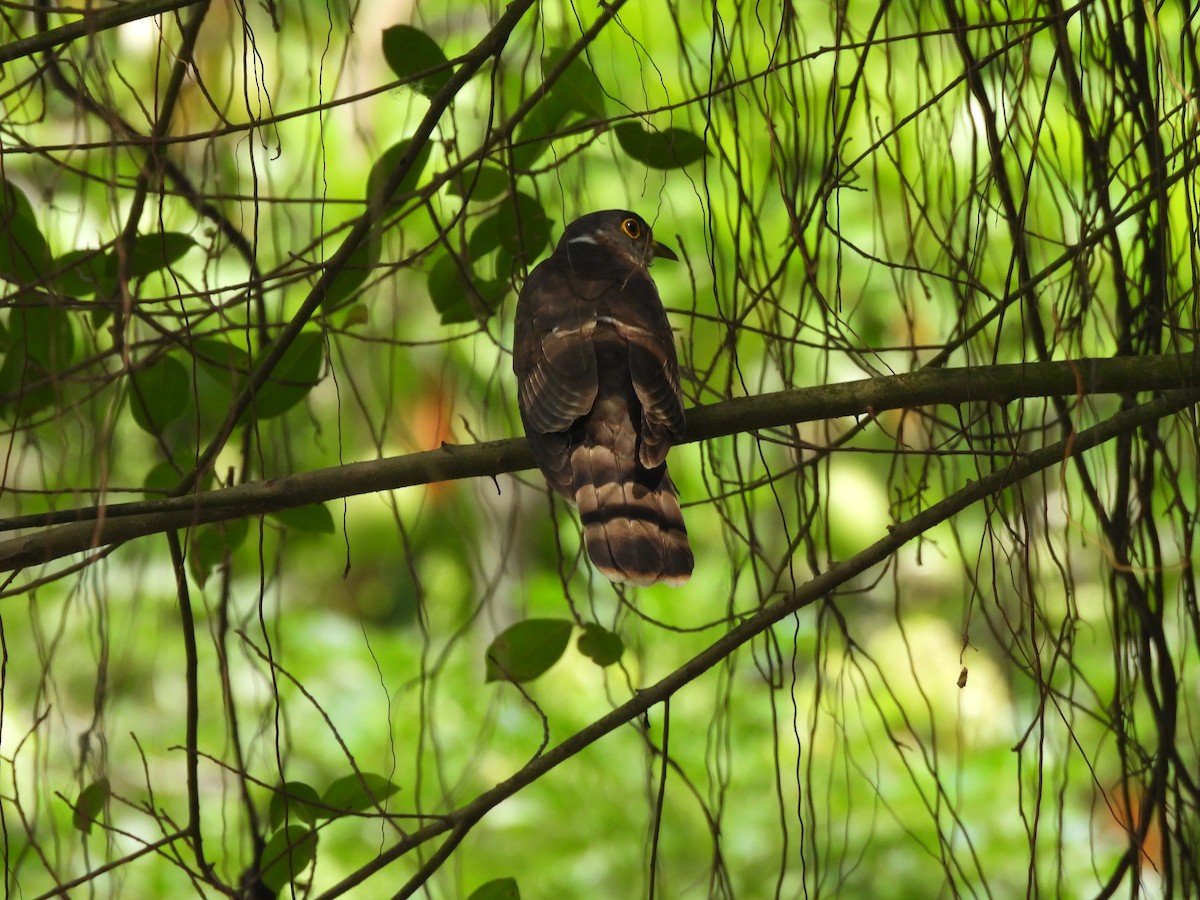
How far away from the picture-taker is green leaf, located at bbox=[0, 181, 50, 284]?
8.76 feet

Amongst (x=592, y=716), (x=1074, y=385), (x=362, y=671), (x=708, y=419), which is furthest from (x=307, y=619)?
Result: (x=1074, y=385)

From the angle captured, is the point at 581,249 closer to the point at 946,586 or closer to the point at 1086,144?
the point at 1086,144

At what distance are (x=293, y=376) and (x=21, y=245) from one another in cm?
63

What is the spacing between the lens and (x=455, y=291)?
131 inches

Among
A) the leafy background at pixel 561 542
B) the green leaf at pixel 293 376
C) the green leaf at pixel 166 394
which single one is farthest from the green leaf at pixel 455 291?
the green leaf at pixel 166 394

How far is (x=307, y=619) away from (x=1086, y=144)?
5.10 metres

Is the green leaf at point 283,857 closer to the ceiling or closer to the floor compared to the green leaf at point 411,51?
closer to the floor

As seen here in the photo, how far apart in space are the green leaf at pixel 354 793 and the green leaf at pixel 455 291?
3.94 feet

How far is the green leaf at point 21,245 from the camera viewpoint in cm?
267

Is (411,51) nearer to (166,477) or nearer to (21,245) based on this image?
(21,245)

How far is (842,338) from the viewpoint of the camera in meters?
2.45

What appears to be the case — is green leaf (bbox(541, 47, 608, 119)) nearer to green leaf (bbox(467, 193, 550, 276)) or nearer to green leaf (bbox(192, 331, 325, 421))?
green leaf (bbox(467, 193, 550, 276))

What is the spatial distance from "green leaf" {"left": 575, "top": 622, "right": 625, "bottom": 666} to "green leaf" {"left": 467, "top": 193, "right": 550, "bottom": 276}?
926 millimetres

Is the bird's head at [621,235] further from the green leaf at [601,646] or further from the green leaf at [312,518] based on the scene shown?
the green leaf at [601,646]
